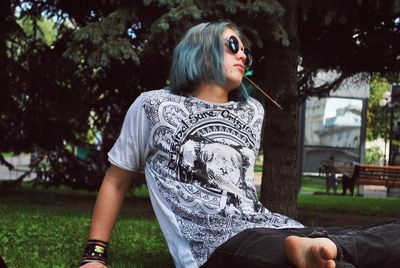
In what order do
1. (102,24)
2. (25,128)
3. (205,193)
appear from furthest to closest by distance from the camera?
(25,128)
(102,24)
(205,193)

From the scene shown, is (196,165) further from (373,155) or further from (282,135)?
(373,155)

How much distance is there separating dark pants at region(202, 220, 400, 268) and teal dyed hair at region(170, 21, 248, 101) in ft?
2.42

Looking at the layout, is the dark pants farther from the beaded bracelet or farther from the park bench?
the park bench

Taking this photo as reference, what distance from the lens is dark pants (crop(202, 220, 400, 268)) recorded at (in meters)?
2.43

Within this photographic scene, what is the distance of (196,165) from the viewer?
2.85 meters

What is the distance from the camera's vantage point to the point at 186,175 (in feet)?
9.35

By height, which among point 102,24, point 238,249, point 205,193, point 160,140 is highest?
point 102,24

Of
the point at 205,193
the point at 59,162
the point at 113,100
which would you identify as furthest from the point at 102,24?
the point at 59,162

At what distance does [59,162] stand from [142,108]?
9422 millimetres

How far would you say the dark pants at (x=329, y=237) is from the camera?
2426mm

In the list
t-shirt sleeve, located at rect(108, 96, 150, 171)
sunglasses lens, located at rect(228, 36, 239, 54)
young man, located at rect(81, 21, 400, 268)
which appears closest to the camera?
young man, located at rect(81, 21, 400, 268)

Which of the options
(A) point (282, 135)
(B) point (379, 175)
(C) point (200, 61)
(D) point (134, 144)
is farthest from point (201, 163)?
(B) point (379, 175)

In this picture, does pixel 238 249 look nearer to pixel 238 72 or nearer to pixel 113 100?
A: pixel 238 72

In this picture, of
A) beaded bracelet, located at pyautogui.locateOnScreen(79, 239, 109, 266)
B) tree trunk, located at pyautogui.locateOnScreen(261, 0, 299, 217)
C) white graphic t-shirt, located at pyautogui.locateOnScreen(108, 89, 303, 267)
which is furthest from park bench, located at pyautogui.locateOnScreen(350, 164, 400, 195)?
beaded bracelet, located at pyautogui.locateOnScreen(79, 239, 109, 266)
